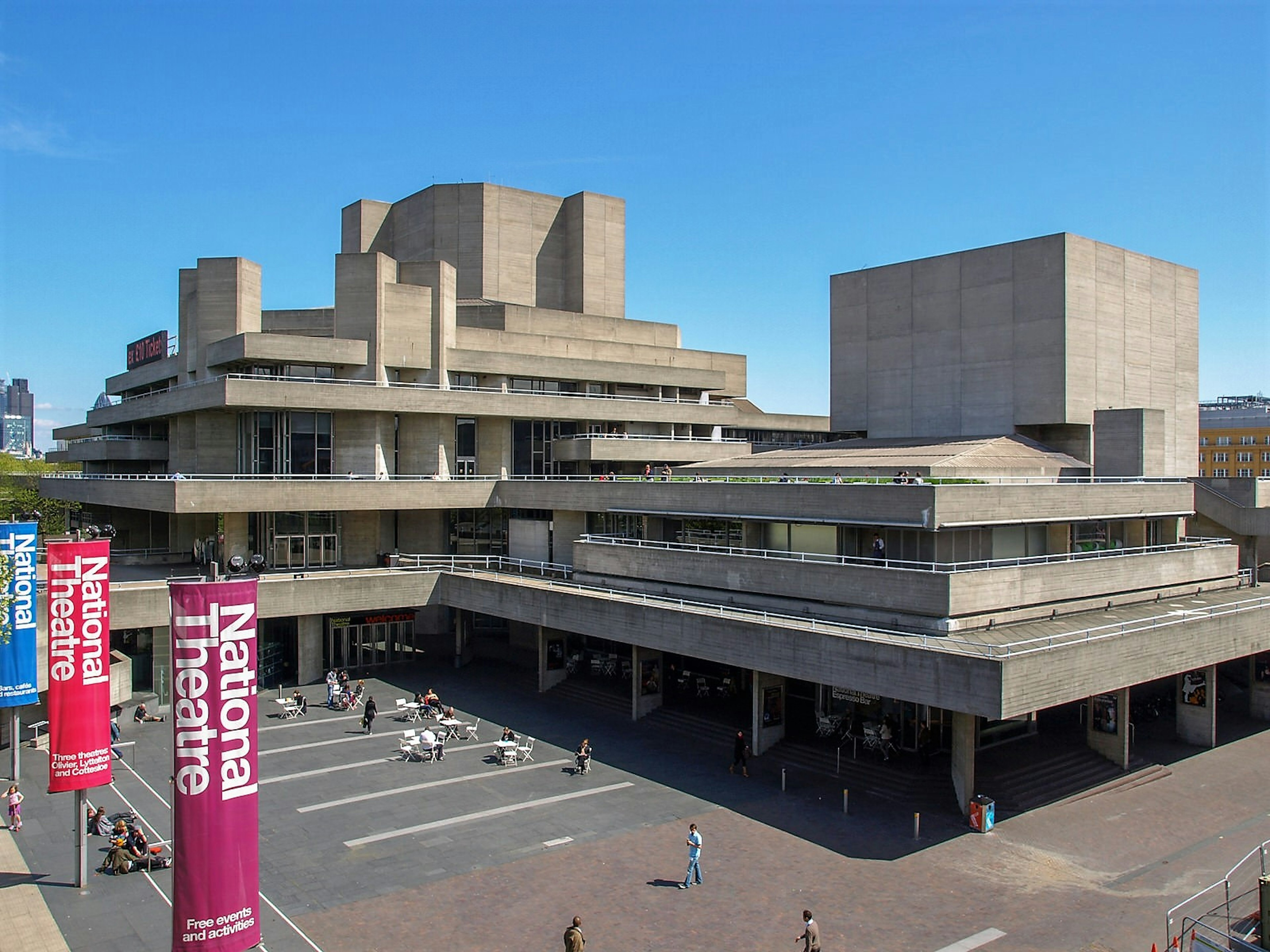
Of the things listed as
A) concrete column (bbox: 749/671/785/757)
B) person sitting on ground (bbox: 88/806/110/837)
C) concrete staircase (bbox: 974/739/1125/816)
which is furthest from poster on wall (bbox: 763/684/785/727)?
person sitting on ground (bbox: 88/806/110/837)

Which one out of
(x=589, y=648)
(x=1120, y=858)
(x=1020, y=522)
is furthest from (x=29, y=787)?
(x=1020, y=522)

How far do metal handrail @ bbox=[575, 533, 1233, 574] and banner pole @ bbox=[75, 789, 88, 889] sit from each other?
896 inches

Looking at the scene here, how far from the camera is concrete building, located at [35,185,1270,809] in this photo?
3153 centimetres

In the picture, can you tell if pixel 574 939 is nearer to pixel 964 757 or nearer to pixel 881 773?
pixel 964 757

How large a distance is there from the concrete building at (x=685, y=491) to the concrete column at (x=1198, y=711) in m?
0.09

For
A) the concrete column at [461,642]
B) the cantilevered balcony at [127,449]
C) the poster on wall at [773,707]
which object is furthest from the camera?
the cantilevered balcony at [127,449]

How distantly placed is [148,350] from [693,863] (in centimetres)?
5449

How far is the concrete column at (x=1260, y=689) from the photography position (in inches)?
1475

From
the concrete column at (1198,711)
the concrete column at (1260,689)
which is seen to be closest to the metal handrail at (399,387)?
the concrete column at (1198,711)

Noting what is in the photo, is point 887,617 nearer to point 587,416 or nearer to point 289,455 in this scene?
point 587,416

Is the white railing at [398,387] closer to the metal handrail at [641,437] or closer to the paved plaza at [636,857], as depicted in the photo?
the metal handrail at [641,437]

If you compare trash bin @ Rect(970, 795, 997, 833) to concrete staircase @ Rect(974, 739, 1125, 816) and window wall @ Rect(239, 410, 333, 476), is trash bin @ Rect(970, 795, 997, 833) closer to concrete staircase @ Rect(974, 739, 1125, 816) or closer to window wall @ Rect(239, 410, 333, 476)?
concrete staircase @ Rect(974, 739, 1125, 816)

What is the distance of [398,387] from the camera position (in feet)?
164

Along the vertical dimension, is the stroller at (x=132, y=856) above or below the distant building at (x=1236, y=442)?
below
